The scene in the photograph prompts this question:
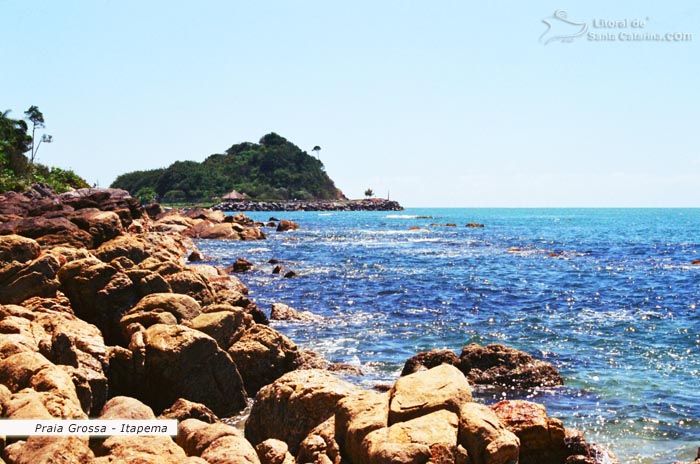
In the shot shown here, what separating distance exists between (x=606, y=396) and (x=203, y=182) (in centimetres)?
17294

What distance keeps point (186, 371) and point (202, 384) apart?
1.33 ft

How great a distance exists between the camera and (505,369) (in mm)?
14133

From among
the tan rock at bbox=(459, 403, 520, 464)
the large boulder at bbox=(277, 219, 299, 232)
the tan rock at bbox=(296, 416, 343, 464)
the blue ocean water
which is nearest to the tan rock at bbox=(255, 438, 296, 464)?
the tan rock at bbox=(296, 416, 343, 464)

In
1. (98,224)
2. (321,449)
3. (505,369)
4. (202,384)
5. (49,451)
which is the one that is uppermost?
(98,224)

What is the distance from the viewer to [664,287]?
3039 cm

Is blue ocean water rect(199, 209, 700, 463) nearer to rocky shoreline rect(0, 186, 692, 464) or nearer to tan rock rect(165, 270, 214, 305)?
rocky shoreline rect(0, 186, 692, 464)

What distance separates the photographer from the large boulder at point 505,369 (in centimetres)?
1384

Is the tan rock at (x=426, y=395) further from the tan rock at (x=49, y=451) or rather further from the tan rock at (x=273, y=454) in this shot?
the tan rock at (x=49, y=451)

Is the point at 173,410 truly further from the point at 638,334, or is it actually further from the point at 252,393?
the point at 638,334

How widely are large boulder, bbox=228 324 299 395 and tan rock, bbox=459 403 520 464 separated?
253 inches

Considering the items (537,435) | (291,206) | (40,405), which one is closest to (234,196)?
(291,206)

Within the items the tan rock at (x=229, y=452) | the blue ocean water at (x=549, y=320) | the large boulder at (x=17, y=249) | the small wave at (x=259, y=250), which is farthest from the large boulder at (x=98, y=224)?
the small wave at (x=259, y=250)

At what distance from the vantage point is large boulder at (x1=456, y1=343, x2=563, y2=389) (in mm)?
Answer: 13844
